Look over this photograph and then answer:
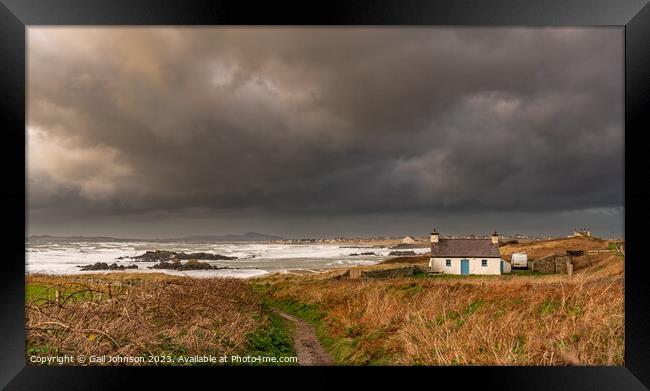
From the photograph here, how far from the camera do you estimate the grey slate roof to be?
22.8 feet

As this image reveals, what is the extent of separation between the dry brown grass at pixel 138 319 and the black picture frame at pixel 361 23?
1.06ft

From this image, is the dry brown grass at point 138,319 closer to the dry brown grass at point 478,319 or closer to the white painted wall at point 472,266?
the dry brown grass at point 478,319

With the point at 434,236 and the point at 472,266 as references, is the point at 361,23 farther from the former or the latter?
the point at 472,266

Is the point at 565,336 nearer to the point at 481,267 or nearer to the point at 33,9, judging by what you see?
the point at 481,267

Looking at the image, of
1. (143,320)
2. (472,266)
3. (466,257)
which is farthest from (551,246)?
(143,320)

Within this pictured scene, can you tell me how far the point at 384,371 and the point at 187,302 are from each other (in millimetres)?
3235

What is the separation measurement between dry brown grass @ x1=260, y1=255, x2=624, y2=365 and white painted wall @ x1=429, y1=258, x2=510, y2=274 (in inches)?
7.2

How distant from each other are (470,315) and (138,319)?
4.49 m

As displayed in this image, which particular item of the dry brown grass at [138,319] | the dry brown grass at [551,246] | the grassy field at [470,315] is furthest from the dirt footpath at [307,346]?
the dry brown grass at [551,246]

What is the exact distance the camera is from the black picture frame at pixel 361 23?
3.86 metres

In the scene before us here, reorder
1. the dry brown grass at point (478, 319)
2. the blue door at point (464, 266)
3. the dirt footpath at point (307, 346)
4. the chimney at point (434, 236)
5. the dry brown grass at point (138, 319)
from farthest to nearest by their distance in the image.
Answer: the blue door at point (464, 266) → the chimney at point (434, 236) → the dirt footpath at point (307, 346) → the dry brown grass at point (138, 319) → the dry brown grass at point (478, 319)

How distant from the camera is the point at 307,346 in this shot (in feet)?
20.0

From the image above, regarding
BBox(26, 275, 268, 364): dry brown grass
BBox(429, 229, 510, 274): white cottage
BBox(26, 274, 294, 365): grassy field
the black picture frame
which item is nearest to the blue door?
BBox(429, 229, 510, 274): white cottage

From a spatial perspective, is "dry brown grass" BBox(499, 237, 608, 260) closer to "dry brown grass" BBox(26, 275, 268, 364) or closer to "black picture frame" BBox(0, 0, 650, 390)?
"black picture frame" BBox(0, 0, 650, 390)
